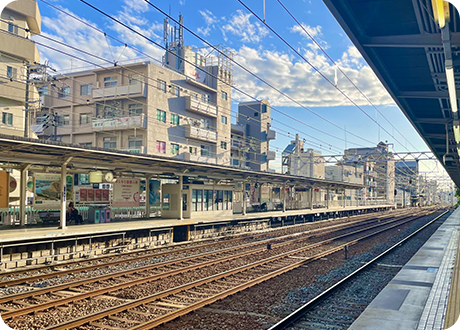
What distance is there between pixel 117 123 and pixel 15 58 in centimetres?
1152

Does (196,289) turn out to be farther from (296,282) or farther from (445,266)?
(445,266)

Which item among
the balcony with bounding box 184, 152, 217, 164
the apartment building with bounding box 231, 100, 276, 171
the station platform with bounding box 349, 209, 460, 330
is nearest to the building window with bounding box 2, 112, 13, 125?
the balcony with bounding box 184, 152, 217, 164

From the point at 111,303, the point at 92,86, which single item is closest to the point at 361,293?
the point at 111,303

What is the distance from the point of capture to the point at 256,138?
60031 millimetres

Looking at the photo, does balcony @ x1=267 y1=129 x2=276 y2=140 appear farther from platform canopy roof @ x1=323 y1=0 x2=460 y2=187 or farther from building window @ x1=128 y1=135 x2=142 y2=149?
platform canopy roof @ x1=323 y1=0 x2=460 y2=187

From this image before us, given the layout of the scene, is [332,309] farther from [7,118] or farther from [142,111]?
[142,111]

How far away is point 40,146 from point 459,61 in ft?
38.7

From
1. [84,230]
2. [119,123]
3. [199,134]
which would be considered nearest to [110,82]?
[119,123]

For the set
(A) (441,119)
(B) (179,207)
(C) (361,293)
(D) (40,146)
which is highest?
(A) (441,119)

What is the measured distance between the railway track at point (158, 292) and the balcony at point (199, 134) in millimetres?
29406

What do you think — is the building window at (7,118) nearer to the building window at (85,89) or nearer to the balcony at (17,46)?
the balcony at (17,46)

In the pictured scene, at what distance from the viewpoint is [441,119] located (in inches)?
550

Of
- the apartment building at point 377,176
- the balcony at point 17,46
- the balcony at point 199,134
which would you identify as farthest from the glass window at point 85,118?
the apartment building at point 377,176

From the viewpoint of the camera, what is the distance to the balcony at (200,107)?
4291 centimetres
